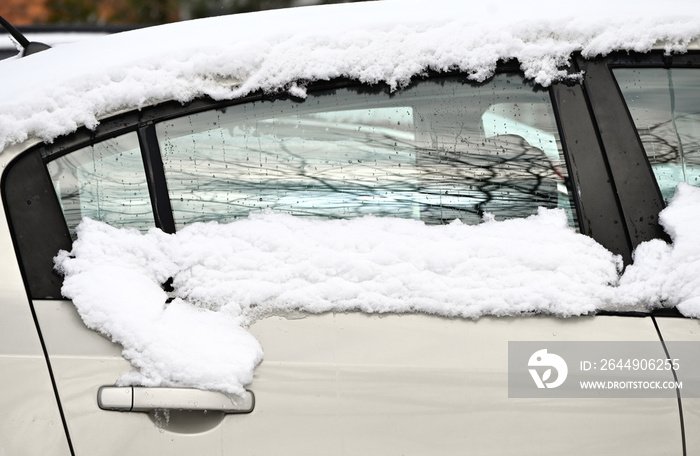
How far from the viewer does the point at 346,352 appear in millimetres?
1783

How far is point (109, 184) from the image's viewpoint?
6.27 feet

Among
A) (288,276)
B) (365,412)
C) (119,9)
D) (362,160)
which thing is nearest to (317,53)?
(362,160)

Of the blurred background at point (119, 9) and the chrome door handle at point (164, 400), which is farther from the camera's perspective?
the blurred background at point (119, 9)

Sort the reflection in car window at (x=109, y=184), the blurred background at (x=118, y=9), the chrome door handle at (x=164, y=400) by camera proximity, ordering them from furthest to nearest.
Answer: the blurred background at (x=118, y=9) < the reflection in car window at (x=109, y=184) < the chrome door handle at (x=164, y=400)

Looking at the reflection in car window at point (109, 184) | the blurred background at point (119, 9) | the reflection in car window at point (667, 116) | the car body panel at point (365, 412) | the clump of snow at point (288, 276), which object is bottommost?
the car body panel at point (365, 412)

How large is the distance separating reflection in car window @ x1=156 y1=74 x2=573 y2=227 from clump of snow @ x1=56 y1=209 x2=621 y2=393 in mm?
46

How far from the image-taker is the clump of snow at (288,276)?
1.79m

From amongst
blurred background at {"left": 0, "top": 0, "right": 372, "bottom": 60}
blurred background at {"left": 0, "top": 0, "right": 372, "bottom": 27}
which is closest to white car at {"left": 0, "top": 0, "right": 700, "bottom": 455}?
blurred background at {"left": 0, "top": 0, "right": 372, "bottom": 60}

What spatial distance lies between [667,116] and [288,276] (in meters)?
1.02

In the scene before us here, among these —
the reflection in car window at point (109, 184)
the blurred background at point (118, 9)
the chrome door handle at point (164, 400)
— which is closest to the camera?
the chrome door handle at point (164, 400)

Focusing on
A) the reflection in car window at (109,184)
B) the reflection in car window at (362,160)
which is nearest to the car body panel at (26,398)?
the reflection in car window at (109,184)

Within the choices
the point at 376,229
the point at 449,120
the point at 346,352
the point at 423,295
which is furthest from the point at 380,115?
the point at 346,352

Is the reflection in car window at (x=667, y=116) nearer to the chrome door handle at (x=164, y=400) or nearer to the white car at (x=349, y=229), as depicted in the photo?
the white car at (x=349, y=229)

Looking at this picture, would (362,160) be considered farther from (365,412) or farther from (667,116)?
(667,116)
